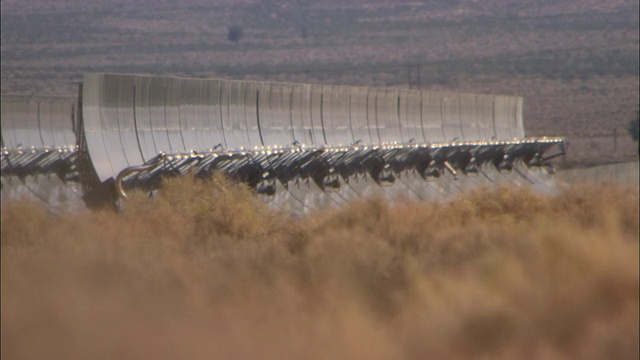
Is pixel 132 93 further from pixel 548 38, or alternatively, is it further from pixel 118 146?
pixel 548 38

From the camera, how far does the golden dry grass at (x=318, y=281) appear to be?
6234mm

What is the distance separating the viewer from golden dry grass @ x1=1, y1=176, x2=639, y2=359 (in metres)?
6.23

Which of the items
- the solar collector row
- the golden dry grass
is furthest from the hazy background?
the golden dry grass

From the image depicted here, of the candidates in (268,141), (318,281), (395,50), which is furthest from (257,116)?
(395,50)

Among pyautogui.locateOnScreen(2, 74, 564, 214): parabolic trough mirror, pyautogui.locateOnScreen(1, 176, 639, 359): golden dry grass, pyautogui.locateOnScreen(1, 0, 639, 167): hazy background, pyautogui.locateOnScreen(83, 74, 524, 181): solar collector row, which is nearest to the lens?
pyautogui.locateOnScreen(1, 176, 639, 359): golden dry grass

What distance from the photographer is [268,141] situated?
29.4 m

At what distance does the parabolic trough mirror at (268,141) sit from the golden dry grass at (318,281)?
499 millimetres

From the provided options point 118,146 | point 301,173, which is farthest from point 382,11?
point 118,146

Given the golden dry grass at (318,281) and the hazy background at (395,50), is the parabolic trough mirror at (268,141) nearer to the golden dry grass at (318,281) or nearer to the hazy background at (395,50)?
the golden dry grass at (318,281)

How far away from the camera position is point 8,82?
28.1 metres

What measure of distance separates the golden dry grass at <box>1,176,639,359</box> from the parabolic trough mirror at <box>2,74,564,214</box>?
499 millimetres

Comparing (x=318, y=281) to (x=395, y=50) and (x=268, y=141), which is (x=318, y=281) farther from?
(x=395, y=50)

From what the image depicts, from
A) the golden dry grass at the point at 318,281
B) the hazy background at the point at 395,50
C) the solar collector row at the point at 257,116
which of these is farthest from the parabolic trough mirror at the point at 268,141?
the hazy background at the point at 395,50

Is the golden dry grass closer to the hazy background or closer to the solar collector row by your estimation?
the solar collector row
